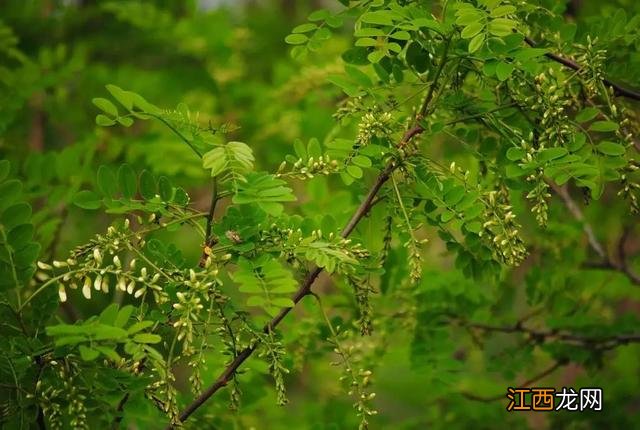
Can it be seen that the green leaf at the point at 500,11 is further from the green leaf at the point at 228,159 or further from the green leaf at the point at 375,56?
the green leaf at the point at 228,159

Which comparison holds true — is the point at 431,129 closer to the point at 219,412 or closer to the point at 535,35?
the point at 535,35

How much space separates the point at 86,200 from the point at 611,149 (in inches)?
43.9

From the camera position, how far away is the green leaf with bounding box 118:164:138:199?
5.37 ft

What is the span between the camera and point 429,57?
1.77 meters

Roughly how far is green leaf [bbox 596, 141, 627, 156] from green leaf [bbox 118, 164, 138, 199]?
3.29ft

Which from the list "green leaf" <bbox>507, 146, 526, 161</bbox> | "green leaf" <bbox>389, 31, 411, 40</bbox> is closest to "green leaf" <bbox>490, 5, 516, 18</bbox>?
"green leaf" <bbox>389, 31, 411, 40</bbox>

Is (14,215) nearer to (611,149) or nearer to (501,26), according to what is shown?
(501,26)

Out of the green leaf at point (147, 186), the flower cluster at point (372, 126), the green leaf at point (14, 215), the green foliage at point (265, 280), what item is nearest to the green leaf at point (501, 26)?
the flower cluster at point (372, 126)

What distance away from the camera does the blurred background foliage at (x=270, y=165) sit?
2439mm

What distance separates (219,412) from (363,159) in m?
1.05

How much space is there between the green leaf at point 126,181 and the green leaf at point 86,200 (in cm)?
6

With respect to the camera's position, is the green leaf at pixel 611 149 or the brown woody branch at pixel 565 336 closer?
the green leaf at pixel 611 149

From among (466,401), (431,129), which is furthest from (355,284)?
(466,401)

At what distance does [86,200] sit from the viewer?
5.39 feet
